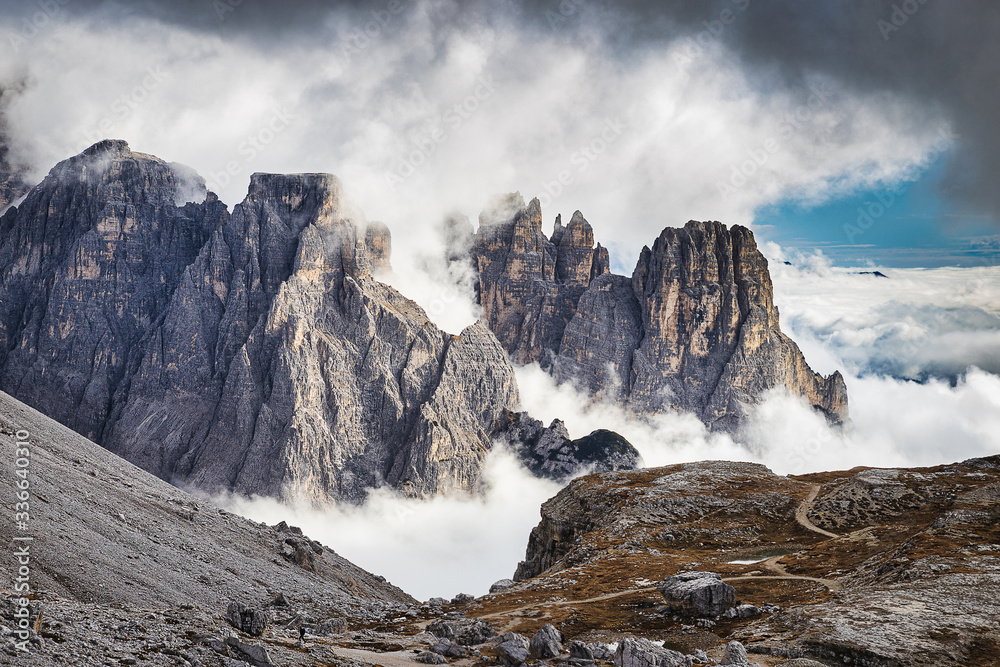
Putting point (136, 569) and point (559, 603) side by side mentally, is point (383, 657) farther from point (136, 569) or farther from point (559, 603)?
point (136, 569)

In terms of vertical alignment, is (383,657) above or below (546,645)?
below

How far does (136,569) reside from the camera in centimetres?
5716

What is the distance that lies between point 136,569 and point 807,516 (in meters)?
78.8

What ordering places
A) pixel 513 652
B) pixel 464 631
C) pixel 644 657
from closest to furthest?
pixel 644 657 → pixel 513 652 → pixel 464 631

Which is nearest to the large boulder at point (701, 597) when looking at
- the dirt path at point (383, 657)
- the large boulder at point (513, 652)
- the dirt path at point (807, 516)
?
the large boulder at point (513, 652)

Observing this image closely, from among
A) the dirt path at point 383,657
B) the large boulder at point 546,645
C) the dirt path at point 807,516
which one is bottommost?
the dirt path at point 383,657

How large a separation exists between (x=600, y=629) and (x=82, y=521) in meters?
45.6

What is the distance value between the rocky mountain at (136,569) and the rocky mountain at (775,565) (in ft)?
71.7

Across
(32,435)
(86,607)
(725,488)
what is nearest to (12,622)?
(86,607)

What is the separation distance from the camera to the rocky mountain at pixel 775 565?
3978cm

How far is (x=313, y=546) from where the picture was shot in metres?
99.4

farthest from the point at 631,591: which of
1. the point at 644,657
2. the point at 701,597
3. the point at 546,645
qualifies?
the point at 644,657

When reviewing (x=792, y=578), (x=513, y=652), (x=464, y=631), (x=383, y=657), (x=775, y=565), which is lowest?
(x=383, y=657)

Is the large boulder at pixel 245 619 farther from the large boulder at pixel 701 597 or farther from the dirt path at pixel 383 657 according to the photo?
the large boulder at pixel 701 597
